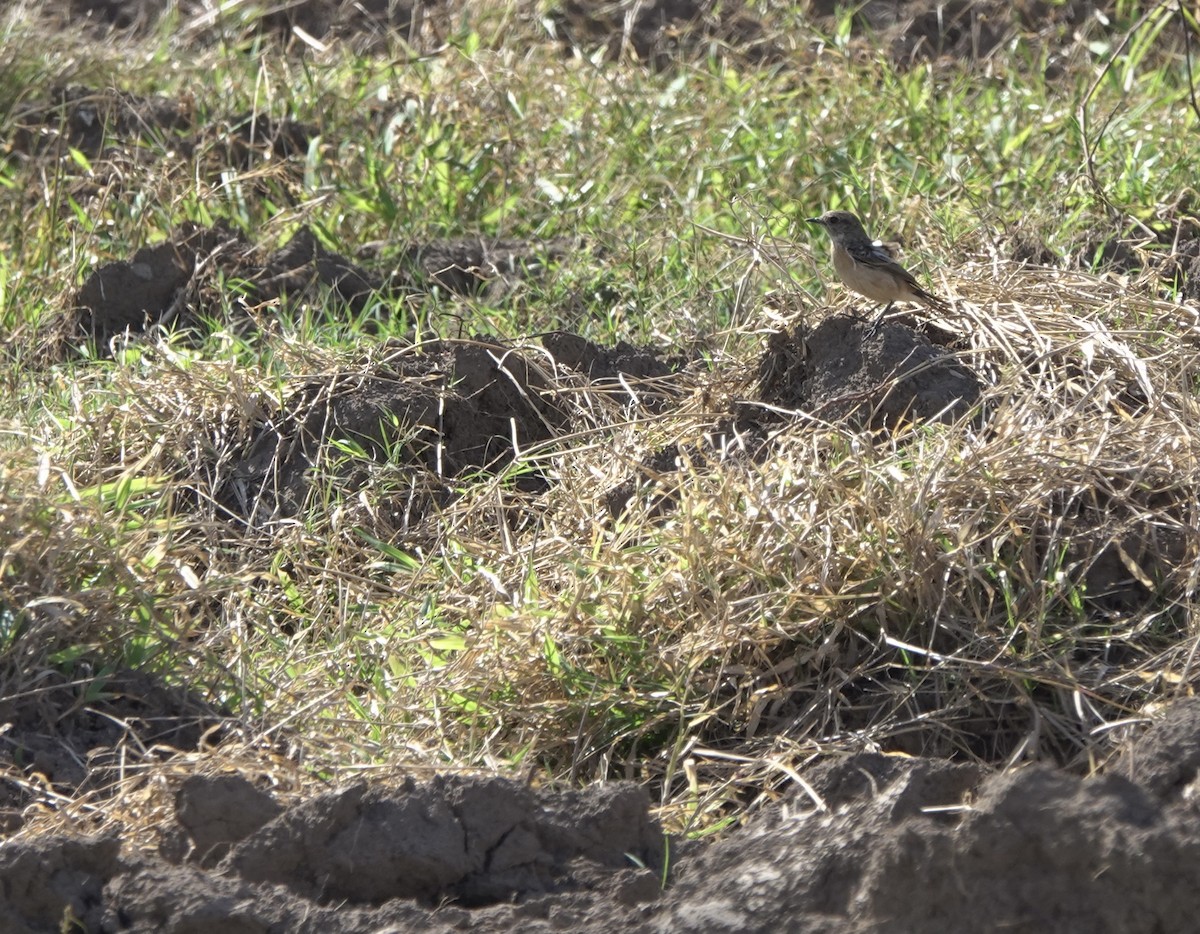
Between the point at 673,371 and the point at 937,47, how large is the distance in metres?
3.87

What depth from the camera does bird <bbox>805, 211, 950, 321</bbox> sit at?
17.0 ft

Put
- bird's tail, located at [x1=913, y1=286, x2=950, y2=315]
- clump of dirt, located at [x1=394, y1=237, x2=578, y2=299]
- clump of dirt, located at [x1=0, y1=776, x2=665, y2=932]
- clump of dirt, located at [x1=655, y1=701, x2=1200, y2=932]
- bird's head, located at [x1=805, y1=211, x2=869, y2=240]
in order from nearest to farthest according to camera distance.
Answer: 1. clump of dirt, located at [x1=655, y1=701, x2=1200, y2=932]
2. clump of dirt, located at [x1=0, y1=776, x2=665, y2=932]
3. bird's tail, located at [x1=913, y1=286, x2=950, y2=315]
4. bird's head, located at [x1=805, y1=211, x2=869, y2=240]
5. clump of dirt, located at [x1=394, y1=237, x2=578, y2=299]

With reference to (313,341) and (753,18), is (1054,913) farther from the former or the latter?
(753,18)

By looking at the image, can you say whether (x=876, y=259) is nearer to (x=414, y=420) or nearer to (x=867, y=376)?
(x=867, y=376)

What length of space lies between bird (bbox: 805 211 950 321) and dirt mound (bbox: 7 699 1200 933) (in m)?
2.06

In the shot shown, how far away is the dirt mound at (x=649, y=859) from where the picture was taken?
2.85 metres

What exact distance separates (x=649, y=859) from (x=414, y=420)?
7.59 ft

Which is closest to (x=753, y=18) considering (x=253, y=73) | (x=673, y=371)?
(x=253, y=73)

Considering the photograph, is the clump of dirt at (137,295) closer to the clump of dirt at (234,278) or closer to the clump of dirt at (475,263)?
the clump of dirt at (234,278)

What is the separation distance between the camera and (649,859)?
129 inches

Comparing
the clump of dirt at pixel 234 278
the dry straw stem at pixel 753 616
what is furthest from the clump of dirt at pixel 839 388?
the clump of dirt at pixel 234 278

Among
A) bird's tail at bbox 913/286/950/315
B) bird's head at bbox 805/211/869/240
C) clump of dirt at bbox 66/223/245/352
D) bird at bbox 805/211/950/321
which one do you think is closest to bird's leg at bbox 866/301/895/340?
bird at bbox 805/211/950/321

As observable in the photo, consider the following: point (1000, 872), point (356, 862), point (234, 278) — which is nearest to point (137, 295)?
point (234, 278)

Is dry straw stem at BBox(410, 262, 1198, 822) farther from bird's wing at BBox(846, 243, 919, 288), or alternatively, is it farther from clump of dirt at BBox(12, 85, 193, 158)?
clump of dirt at BBox(12, 85, 193, 158)
